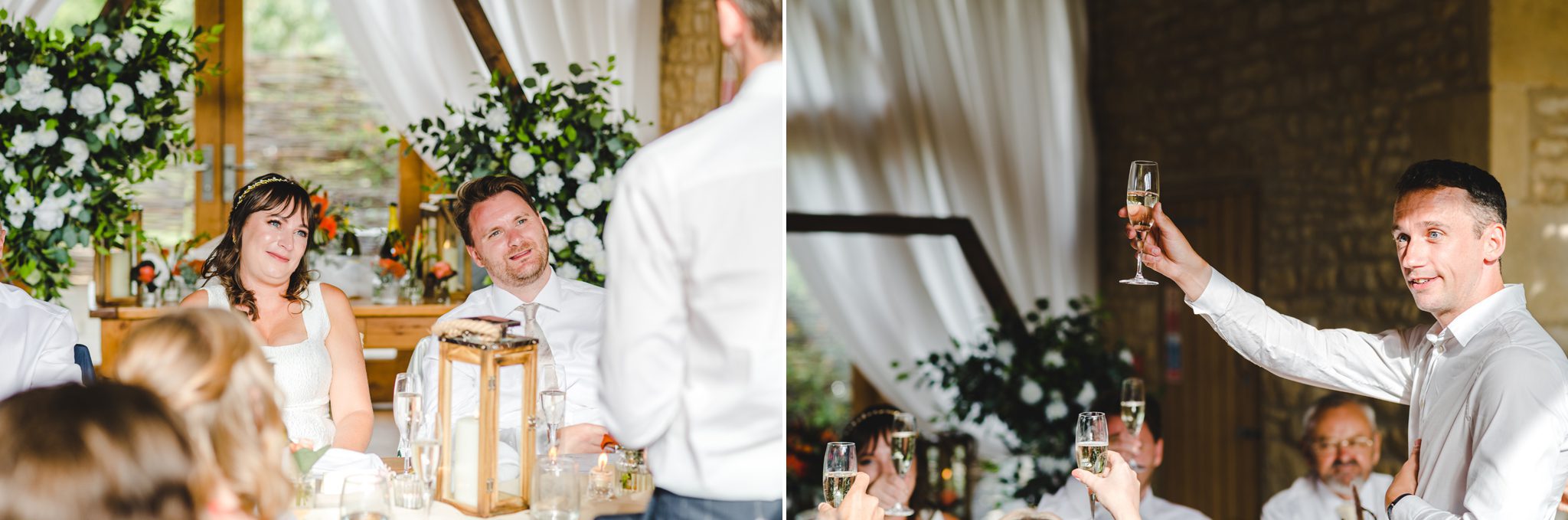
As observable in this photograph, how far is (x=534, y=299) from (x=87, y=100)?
947 mm

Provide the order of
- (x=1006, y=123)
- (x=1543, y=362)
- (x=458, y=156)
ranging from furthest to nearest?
(x=1006, y=123) < (x=458, y=156) < (x=1543, y=362)

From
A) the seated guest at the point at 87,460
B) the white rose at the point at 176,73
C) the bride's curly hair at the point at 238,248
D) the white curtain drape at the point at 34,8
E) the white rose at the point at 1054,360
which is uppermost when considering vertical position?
the white curtain drape at the point at 34,8

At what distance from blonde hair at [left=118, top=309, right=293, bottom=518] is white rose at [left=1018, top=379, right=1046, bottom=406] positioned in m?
2.91

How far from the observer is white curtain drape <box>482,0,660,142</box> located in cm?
240

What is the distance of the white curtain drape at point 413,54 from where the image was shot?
236cm

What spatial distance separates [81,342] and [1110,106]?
15.9ft

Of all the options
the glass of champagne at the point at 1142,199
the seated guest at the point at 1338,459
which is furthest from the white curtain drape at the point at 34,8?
the seated guest at the point at 1338,459

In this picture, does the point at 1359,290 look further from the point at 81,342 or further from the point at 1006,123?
the point at 81,342

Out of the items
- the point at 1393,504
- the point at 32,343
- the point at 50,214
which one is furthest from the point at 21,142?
the point at 1393,504

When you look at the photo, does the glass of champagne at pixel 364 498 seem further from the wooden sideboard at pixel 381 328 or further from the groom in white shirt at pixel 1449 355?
the groom in white shirt at pixel 1449 355

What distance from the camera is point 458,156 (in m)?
2.35

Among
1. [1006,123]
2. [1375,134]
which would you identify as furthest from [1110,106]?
[1375,134]

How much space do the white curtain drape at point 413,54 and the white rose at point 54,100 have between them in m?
0.53

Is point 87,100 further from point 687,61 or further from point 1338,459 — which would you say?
point 1338,459
